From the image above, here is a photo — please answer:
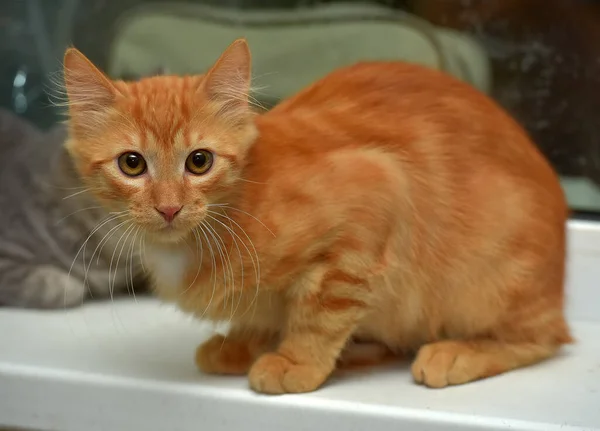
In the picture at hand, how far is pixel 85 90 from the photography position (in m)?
0.91

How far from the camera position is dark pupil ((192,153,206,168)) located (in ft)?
3.01

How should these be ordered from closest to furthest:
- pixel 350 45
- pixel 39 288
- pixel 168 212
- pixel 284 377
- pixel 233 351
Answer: pixel 168 212 → pixel 284 377 → pixel 233 351 → pixel 39 288 → pixel 350 45

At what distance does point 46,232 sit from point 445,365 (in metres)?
0.80

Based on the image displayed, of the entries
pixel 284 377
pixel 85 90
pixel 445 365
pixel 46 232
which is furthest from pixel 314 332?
pixel 46 232

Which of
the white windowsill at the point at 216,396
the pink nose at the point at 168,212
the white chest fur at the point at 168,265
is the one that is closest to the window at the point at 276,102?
the white windowsill at the point at 216,396

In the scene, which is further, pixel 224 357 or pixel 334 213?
pixel 224 357

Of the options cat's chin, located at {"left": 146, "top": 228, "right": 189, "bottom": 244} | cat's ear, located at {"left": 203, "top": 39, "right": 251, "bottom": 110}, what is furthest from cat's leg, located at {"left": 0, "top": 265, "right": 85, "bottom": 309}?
cat's ear, located at {"left": 203, "top": 39, "right": 251, "bottom": 110}

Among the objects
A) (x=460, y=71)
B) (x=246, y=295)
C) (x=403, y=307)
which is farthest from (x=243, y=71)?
(x=460, y=71)

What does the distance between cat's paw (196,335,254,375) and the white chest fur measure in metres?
0.12

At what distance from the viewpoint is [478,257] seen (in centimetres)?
105

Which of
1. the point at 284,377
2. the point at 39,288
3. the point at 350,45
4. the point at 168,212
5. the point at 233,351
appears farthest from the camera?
the point at 350,45

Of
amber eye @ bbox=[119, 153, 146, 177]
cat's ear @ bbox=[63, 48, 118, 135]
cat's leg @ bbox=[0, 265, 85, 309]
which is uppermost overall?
cat's ear @ bbox=[63, 48, 118, 135]

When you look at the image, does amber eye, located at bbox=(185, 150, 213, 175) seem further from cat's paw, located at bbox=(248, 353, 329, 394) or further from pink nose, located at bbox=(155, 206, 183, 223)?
cat's paw, located at bbox=(248, 353, 329, 394)

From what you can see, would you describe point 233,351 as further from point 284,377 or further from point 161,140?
point 161,140
